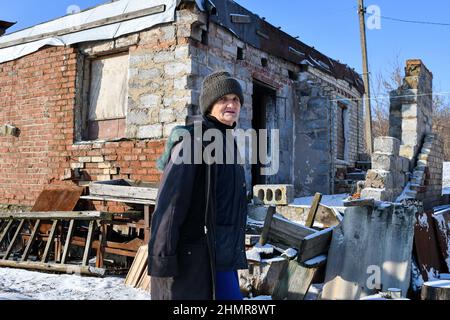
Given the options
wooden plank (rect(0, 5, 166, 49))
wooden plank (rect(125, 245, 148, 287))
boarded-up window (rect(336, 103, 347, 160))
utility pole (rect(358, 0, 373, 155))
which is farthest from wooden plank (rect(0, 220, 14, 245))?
utility pole (rect(358, 0, 373, 155))

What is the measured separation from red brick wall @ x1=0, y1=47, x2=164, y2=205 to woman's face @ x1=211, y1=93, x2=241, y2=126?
354 centimetres

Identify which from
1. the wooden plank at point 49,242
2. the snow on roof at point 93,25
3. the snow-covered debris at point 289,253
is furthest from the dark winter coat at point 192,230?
the snow on roof at point 93,25

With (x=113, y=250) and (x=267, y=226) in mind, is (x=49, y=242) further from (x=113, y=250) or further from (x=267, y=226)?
(x=267, y=226)

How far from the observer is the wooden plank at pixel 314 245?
4.16 metres

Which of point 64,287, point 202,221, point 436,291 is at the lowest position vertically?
point 64,287

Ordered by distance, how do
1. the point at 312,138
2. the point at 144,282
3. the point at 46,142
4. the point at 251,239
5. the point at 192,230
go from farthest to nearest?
the point at 312,138, the point at 46,142, the point at 251,239, the point at 144,282, the point at 192,230

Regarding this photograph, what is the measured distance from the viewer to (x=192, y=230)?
6.43 ft

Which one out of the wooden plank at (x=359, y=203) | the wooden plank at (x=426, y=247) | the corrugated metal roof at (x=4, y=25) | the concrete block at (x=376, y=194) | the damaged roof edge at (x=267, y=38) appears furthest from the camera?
the corrugated metal roof at (x=4, y=25)

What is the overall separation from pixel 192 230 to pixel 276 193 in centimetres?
365

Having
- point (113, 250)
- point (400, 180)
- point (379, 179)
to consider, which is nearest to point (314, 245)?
point (379, 179)

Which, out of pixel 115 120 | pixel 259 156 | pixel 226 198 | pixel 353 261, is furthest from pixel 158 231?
pixel 259 156

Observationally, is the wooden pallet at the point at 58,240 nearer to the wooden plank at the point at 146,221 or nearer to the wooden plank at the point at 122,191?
the wooden plank at the point at 122,191

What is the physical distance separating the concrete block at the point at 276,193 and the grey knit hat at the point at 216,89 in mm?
3374

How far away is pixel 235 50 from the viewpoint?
6.21 m
